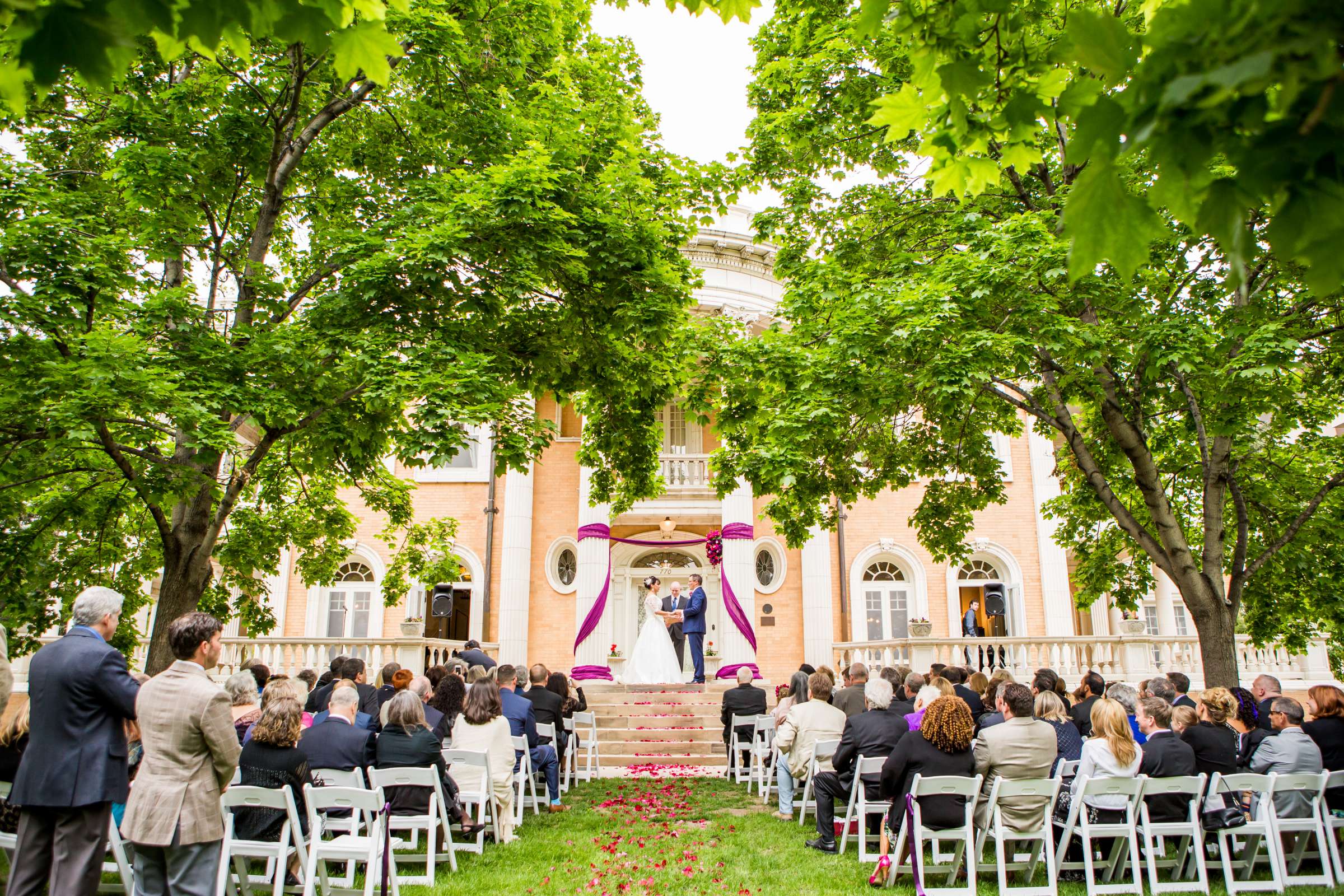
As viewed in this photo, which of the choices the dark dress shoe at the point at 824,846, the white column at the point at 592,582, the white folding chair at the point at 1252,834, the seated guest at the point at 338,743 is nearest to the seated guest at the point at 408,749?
the seated guest at the point at 338,743

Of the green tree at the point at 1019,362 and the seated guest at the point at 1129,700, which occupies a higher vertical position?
the green tree at the point at 1019,362

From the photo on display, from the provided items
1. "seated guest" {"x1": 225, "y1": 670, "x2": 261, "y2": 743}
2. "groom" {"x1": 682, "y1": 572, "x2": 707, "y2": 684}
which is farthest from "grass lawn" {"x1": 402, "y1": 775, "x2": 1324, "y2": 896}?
"groom" {"x1": 682, "y1": 572, "x2": 707, "y2": 684}

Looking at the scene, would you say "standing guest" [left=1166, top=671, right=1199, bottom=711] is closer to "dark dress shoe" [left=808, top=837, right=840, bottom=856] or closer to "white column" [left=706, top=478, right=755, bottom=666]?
"dark dress shoe" [left=808, top=837, right=840, bottom=856]

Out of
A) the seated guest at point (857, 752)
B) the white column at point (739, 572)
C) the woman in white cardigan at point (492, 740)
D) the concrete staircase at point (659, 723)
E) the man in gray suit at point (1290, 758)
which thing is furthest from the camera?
the white column at point (739, 572)

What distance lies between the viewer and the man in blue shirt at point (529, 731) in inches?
378

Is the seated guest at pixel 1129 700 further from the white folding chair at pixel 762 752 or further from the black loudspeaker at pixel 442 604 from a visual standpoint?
the black loudspeaker at pixel 442 604

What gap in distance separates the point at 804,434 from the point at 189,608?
682 cm

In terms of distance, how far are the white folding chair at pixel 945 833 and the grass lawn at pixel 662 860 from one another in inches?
13.3

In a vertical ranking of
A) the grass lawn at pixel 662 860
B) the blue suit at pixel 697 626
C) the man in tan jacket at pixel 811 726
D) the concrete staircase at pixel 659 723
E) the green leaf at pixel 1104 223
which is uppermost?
the green leaf at pixel 1104 223

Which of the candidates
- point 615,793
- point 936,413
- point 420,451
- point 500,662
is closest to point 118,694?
point 420,451

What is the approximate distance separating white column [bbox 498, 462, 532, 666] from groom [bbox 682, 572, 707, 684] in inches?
184

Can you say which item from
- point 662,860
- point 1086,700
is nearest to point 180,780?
point 662,860

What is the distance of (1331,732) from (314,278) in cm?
1093

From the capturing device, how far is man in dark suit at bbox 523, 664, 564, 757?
10773 millimetres
